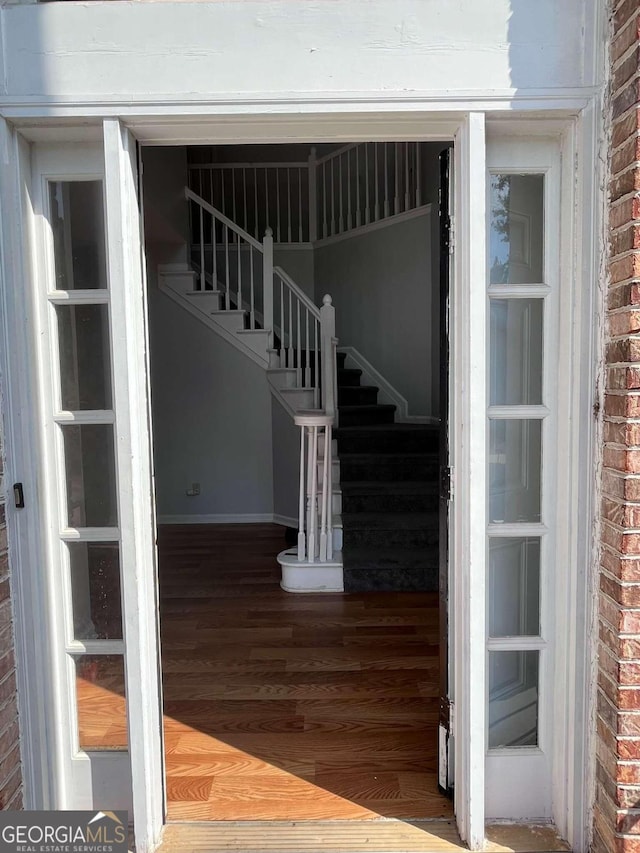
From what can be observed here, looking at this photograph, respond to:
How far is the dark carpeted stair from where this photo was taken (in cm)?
410

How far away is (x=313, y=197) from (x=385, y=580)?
478 cm

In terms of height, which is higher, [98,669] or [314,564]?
[98,669]

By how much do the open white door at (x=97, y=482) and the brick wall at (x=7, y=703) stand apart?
12 centimetres

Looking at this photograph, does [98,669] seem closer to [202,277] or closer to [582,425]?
[582,425]

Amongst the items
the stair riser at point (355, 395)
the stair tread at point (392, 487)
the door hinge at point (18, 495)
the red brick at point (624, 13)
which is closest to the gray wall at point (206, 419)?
the stair riser at point (355, 395)

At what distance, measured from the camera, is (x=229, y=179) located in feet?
23.7

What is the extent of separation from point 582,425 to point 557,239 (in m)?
0.57

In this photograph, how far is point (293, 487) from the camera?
5.70 metres

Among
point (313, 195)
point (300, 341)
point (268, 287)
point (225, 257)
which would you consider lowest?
point (300, 341)

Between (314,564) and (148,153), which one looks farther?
(148,153)

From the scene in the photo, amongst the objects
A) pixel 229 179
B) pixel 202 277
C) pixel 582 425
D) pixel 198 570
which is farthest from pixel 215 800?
pixel 229 179

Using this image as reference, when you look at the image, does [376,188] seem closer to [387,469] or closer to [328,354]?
[328,354]

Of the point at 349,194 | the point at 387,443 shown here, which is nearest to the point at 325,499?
the point at 387,443

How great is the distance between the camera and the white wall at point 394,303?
575 cm
